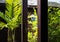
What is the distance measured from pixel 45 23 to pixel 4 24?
1904mm

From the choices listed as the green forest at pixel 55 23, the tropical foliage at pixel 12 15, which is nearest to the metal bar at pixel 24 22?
the green forest at pixel 55 23

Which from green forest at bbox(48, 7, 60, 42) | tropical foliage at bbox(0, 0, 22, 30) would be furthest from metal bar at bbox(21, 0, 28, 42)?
tropical foliage at bbox(0, 0, 22, 30)

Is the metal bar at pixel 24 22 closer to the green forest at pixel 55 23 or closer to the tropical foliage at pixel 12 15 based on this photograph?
the green forest at pixel 55 23

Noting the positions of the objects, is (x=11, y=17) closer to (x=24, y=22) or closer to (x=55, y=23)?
(x=55, y=23)

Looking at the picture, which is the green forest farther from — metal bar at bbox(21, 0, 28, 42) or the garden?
metal bar at bbox(21, 0, 28, 42)

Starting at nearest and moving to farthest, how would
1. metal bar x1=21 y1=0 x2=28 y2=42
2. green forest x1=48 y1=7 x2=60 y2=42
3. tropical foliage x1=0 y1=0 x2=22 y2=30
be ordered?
metal bar x1=21 y1=0 x2=28 y2=42 < green forest x1=48 y1=7 x2=60 y2=42 < tropical foliage x1=0 y1=0 x2=22 y2=30

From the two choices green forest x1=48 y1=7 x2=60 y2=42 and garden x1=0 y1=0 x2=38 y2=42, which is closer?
green forest x1=48 y1=7 x2=60 y2=42

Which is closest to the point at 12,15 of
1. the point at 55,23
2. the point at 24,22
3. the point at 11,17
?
the point at 11,17

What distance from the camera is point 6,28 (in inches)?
165

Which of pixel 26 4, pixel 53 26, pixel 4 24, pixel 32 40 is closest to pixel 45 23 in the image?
pixel 26 4

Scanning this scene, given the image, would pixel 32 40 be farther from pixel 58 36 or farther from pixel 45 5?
pixel 45 5

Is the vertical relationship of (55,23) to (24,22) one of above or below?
below

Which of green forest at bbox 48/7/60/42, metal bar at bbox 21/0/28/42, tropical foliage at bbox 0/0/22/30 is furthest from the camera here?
tropical foliage at bbox 0/0/22/30

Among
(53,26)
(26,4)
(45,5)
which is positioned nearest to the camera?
(45,5)
